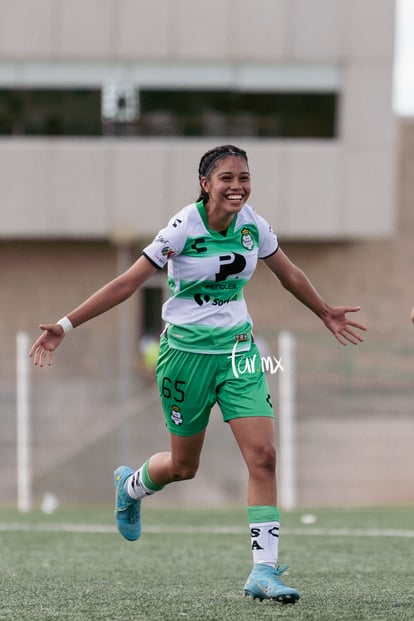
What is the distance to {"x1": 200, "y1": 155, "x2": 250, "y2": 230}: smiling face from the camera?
5.95m

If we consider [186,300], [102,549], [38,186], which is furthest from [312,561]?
[38,186]

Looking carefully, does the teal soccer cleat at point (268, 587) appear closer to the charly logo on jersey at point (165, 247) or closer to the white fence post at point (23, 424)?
the charly logo on jersey at point (165, 247)

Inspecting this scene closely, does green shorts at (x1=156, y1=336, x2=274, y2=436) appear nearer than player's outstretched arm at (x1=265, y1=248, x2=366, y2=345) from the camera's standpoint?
Yes

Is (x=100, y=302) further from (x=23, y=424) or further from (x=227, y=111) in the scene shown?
(x=227, y=111)

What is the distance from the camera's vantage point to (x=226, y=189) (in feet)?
19.5

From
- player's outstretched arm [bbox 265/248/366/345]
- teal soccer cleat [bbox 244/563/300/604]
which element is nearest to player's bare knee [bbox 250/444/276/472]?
teal soccer cleat [bbox 244/563/300/604]

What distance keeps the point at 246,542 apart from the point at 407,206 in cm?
1844

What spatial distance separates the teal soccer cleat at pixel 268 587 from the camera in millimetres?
5641

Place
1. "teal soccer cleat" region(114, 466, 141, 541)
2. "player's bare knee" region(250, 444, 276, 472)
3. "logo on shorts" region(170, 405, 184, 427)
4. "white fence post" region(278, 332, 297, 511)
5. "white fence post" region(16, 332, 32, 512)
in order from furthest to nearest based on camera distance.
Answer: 1. "white fence post" region(16, 332, 32, 512)
2. "white fence post" region(278, 332, 297, 511)
3. "teal soccer cleat" region(114, 466, 141, 541)
4. "logo on shorts" region(170, 405, 184, 427)
5. "player's bare knee" region(250, 444, 276, 472)

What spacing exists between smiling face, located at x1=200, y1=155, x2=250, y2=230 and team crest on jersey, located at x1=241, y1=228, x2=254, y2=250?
0.10 m

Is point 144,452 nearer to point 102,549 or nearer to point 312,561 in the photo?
point 102,549

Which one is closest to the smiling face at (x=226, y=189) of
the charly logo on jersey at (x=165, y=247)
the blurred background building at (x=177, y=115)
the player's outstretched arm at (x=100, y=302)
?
the charly logo on jersey at (x=165, y=247)

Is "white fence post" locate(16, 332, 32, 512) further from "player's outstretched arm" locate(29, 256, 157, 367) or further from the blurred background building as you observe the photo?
"player's outstretched arm" locate(29, 256, 157, 367)

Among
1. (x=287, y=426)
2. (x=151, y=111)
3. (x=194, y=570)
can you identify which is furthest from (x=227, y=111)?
(x=194, y=570)
